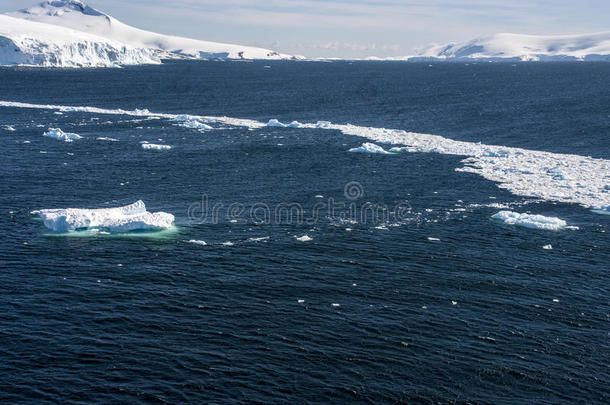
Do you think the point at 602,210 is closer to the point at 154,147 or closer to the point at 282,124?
the point at 154,147

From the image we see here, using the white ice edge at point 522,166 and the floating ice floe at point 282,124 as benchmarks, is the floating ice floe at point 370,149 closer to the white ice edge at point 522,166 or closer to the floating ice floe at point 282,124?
the white ice edge at point 522,166

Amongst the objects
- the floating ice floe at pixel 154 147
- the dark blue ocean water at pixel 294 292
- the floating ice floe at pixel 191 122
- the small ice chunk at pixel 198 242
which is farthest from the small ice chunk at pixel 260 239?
the floating ice floe at pixel 191 122

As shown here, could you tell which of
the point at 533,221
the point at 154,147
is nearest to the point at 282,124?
the point at 154,147

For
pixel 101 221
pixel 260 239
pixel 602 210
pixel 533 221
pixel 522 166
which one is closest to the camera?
pixel 260 239

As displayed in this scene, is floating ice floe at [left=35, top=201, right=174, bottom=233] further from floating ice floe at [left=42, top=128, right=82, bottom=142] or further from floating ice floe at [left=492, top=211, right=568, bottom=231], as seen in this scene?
floating ice floe at [left=42, top=128, right=82, bottom=142]

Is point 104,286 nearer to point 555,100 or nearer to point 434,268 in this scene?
point 434,268

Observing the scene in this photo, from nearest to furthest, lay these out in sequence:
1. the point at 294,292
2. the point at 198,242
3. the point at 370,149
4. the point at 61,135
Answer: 1. the point at 294,292
2. the point at 198,242
3. the point at 370,149
4. the point at 61,135

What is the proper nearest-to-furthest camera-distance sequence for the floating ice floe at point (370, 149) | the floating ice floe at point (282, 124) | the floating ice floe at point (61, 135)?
the floating ice floe at point (370, 149)
the floating ice floe at point (61, 135)
the floating ice floe at point (282, 124)

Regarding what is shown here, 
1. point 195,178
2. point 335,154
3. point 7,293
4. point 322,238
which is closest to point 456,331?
point 322,238
